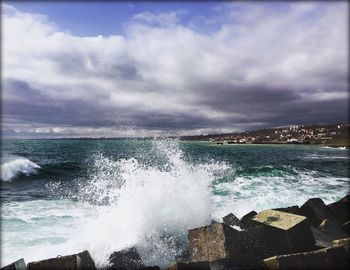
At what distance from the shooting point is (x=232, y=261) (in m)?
5.56

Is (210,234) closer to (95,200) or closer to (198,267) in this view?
(198,267)

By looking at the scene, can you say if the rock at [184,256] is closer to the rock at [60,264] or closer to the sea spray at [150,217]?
the sea spray at [150,217]

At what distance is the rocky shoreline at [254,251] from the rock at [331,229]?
70 millimetres

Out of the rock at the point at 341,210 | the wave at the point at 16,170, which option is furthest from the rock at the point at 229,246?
the wave at the point at 16,170

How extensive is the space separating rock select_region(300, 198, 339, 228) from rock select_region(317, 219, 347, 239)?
0.32 metres

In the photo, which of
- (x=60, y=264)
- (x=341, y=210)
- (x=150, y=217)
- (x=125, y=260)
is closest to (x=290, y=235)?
(x=125, y=260)

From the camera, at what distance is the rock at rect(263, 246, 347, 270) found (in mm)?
4848

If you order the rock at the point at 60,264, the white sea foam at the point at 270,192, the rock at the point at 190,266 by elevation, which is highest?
the rock at the point at 60,264

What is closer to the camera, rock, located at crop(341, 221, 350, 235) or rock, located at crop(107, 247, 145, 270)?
rock, located at crop(107, 247, 145, 270)

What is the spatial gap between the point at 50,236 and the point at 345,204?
696 centimetres

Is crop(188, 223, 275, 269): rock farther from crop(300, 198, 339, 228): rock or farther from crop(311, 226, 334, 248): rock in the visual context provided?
crop(300, 198, 339, 228): rock

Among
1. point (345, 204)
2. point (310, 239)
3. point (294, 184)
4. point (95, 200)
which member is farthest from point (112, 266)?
point (294, 184)

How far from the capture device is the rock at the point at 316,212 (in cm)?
752

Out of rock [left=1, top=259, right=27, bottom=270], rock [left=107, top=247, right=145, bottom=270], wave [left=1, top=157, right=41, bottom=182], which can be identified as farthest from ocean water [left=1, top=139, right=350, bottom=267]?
wave [left=1, top=157, right=41, bottom=182]
